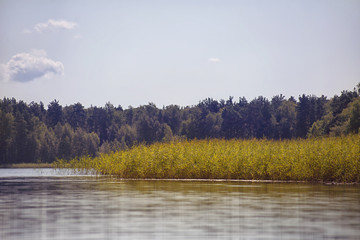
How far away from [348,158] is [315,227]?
15259mm

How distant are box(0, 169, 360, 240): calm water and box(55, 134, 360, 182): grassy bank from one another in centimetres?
584

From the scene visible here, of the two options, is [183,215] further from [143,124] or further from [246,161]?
[143,124]

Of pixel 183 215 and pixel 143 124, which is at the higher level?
pixel 143 124

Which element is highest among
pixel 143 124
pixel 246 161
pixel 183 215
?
pixel 143 124

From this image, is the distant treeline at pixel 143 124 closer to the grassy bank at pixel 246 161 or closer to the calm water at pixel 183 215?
the grassy bank at pixel 246 161

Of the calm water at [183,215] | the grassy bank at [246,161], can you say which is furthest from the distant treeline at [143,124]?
the calm water at [183,215]

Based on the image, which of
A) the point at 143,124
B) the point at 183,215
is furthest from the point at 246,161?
the point at 143,124

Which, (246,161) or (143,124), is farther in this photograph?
(143,124)

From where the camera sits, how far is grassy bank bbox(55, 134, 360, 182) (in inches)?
1108

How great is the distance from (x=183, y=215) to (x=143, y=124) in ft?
397

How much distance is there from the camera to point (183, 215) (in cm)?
1543

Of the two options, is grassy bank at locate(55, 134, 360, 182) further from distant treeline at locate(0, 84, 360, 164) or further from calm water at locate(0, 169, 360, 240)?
distant treeline at locate(0, 84, 360, 164)

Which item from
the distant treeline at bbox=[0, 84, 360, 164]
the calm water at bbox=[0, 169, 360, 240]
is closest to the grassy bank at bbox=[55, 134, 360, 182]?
the calm water at bbox=[0, 169, 360, 240]

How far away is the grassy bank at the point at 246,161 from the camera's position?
28141 mm
